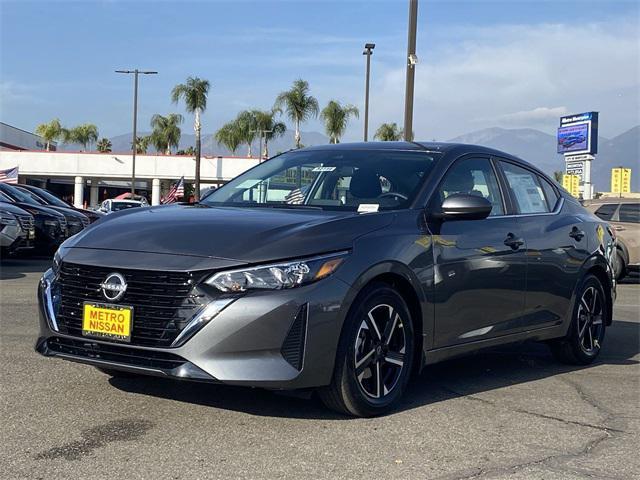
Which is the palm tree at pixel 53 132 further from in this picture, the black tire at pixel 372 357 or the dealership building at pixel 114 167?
the black tire at pixel 372 357

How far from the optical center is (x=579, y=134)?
177 feet

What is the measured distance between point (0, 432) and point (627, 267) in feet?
41.4

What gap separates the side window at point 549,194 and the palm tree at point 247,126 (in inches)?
2451

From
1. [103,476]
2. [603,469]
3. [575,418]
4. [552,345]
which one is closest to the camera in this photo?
[103,476]

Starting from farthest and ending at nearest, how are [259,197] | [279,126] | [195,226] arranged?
[279,126]
[259,197]
[195,226]

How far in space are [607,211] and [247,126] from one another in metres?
55.2

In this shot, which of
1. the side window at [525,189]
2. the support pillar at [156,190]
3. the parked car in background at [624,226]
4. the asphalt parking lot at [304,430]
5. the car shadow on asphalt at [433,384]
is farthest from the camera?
the support pillar at [156,190]

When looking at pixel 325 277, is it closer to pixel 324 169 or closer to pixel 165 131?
pixel 324 169

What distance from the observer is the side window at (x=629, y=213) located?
1434cm

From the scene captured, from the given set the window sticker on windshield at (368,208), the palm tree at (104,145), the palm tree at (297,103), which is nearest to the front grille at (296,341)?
the window sticker on windshield at (368,208)

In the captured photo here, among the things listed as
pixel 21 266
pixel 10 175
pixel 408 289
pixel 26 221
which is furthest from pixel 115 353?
pixel 10 175

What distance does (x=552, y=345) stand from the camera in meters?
6.45

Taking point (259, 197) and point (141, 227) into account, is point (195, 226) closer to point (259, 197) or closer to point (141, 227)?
point (141, 227)

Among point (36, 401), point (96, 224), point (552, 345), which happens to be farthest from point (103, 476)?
point (552, 345)
